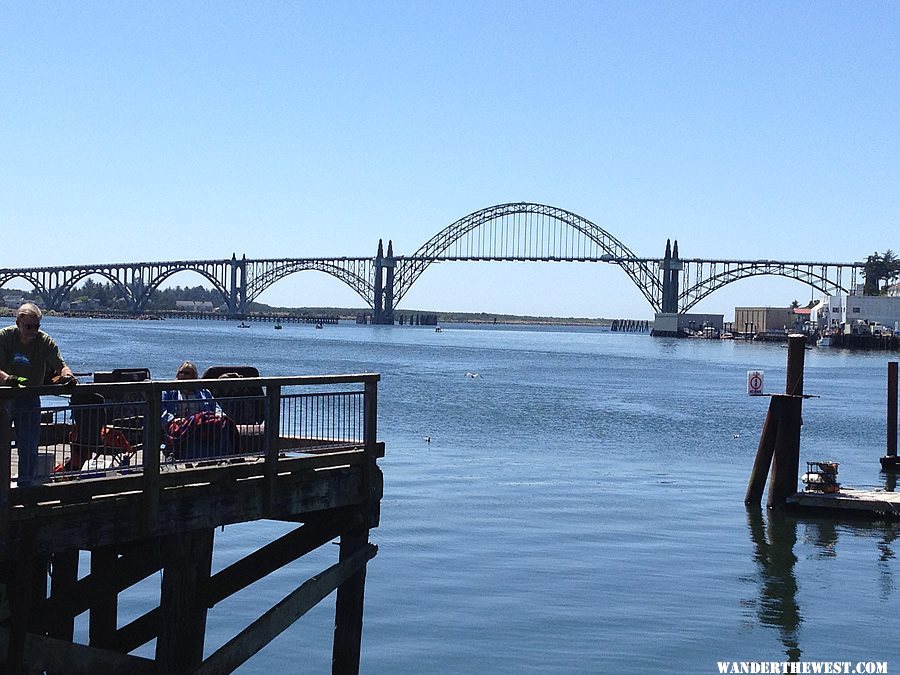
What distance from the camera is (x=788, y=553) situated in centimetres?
2191

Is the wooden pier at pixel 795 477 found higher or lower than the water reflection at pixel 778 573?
higher

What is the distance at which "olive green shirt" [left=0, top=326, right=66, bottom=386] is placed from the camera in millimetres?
10484

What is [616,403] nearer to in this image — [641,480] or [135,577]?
[641,480]

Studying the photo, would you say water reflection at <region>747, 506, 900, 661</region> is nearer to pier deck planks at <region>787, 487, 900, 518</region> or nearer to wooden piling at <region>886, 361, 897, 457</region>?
pier deck planks at <region>787, 487, 900, 518</region>

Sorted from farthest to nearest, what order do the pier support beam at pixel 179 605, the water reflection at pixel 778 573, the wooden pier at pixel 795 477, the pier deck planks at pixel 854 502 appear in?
1. the wooden pier at pixel 795 477
2. the pier deck planks at pixel 854 502
3. the water reflection at pixel 778 573
4. the pier support beam at pixel 179 605

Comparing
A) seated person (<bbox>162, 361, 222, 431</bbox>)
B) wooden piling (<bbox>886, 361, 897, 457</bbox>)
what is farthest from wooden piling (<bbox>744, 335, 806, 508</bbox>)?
seated person (<bbox>162, 361, 222, 431</bbox>)

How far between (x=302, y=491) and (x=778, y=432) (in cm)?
1530

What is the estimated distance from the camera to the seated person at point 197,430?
11336mm

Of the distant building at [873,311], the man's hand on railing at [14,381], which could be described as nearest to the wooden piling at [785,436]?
the man's hand on railing at [14,381]

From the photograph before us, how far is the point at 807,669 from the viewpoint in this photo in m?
15.6

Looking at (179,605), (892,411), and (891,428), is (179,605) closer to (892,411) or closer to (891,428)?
(892,411)

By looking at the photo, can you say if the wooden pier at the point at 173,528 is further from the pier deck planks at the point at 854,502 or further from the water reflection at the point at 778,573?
the pier deck planks at the point at 854,502

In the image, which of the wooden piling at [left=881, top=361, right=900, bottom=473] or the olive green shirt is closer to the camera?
the olive green shirt

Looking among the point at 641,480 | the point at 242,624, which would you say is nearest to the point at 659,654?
the point at 242,624
